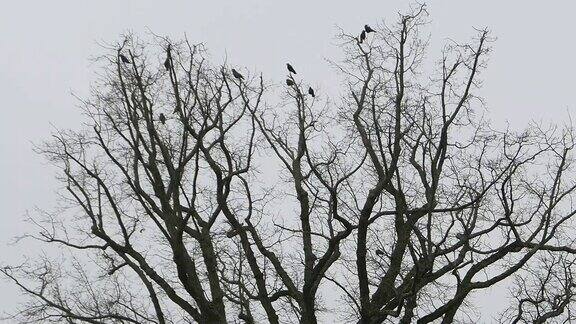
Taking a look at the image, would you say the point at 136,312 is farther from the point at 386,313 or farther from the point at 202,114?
the point at 386,313

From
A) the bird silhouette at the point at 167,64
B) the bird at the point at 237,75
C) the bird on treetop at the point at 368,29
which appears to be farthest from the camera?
the bird at the point at 237,75

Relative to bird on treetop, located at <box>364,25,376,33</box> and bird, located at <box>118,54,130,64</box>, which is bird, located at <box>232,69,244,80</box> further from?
bird on treetop, located at <box>364,25,376,33</box>

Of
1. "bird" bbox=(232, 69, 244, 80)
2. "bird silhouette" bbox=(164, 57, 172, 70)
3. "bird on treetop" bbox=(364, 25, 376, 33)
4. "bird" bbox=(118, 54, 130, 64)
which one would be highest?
"bird" bbox=(118, 54, 130, 64)

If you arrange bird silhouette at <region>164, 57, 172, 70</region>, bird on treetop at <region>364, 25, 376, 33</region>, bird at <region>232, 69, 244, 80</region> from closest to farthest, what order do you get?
bird silhouette at <region>164, 57, 172, 70</region>, bird on treetop at <region>364, 25, 376, 33</region>, bird at <region>232, 69, 244, 80</region>

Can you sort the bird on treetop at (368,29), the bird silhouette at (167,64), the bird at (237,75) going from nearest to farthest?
the bird silhouette at (167,64), the bird on treetop at (368,29), the bird at (237,75)

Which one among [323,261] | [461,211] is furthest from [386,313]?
[461,211]

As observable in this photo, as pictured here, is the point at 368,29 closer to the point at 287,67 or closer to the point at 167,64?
the point at 287,67

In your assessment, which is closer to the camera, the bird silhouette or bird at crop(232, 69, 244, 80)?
the bird silhouette

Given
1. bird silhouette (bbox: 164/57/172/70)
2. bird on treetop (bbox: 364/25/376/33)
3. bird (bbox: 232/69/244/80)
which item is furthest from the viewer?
bird (bbox: 232/69/244/80)

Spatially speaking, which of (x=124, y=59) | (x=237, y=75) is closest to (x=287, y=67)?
(x=237, y=75)

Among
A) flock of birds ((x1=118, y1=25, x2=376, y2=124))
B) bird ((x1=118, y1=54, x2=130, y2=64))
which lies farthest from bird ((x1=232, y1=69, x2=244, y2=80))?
bird ((x1=118, y1=54, x2=130, y2=64))

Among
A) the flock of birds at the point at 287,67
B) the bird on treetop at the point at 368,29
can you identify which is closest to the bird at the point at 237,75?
the flock of birds at the point at 287,67

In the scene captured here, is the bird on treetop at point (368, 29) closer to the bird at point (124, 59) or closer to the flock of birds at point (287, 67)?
the flock of birds at point (287, 67)

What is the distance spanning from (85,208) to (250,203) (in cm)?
318
